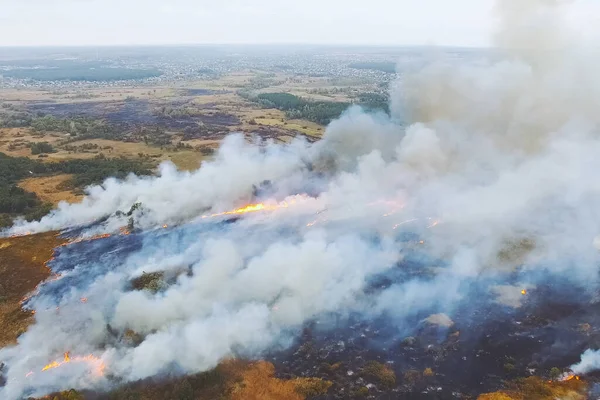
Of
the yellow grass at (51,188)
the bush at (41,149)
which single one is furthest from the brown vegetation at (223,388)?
the bush at (41,149)

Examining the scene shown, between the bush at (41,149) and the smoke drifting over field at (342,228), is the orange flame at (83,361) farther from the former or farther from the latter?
the bush at (41,149)

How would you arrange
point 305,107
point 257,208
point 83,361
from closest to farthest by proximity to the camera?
point 83,361 → point 257,208 → point 305,107

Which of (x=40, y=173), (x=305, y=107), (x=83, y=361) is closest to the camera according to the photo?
(x=83, y=361)

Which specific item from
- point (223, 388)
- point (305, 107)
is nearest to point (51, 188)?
point (223, 388)

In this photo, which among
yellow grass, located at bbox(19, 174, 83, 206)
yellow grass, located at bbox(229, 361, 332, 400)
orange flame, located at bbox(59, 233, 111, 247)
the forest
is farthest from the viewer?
the forest

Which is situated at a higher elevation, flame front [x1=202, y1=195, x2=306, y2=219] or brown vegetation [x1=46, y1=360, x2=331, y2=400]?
flame front [x1=202, y1=195, x2=306, y2=219]

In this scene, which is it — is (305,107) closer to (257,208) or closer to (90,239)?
(257,208)

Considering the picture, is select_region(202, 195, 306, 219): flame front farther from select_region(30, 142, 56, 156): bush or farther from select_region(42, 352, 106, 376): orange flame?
select_region(30, 142, 56, 156): bush

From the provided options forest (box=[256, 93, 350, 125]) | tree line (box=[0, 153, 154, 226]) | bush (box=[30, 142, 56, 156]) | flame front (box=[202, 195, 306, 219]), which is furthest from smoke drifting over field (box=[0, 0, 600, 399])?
forest (box=[256, 93, 350, 125])

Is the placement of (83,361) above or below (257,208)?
below
